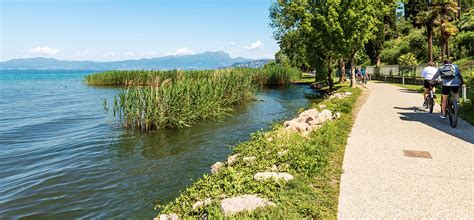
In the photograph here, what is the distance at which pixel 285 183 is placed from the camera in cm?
648

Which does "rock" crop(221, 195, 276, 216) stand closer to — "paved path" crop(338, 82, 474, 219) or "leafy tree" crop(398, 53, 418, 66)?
"paved path" crop(338, 82, 474, 219)

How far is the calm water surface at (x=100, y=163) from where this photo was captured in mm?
8906

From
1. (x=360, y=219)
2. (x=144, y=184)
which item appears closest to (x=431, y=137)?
(x=360, y=219)

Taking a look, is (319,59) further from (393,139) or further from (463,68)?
(393,139)

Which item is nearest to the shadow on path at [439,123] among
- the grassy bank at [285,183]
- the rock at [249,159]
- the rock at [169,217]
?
the grassy bank at [285,183]

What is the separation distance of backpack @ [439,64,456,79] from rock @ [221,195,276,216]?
9621 mm

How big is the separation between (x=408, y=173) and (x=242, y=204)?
3.69 m

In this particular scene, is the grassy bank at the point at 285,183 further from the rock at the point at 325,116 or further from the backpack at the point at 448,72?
the backpack at the point at 448,72

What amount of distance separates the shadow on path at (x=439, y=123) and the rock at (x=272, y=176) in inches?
242

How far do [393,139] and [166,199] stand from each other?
21.6 ft

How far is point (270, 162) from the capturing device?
791 centimetres

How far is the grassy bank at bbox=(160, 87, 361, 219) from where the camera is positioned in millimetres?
5559

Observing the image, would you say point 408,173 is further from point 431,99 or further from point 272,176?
point 431,99

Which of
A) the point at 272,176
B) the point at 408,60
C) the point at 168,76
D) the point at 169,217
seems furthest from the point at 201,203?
the point at 408,60
